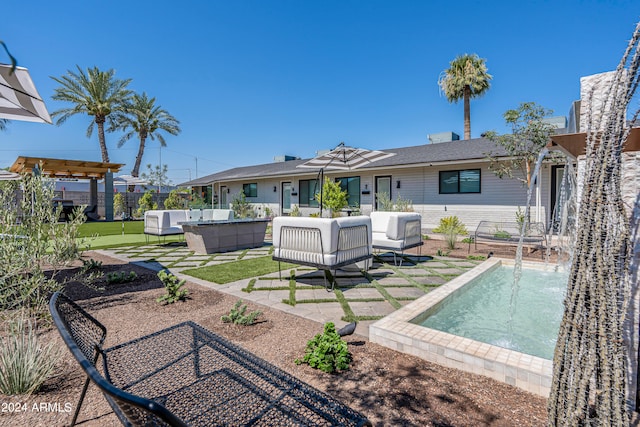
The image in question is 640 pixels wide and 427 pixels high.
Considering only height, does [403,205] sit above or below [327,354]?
above

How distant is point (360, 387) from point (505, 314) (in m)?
2.81

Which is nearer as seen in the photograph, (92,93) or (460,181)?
(460,181)

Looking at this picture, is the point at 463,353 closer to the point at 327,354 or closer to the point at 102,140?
the point at 327,354

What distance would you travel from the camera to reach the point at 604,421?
1467 mm

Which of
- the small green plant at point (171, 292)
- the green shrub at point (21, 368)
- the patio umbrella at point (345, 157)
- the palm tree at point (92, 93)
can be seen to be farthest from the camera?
the palm tree at point (92, 93)

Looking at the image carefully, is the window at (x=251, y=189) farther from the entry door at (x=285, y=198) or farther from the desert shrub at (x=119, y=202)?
the desert shrub at (x=119, y=202)

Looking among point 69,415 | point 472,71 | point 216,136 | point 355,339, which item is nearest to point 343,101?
point 472,71

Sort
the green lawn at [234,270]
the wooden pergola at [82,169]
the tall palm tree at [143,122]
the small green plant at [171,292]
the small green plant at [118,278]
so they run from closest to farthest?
the small green plant at [171,292] < the small green plant at [118,278] < the green lawn at [234,270] < the wooden pergola at [82,169] < the tall palm tree at [143,122]

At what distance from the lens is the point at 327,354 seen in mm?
2607

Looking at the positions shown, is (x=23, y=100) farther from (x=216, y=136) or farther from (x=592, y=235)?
(x=216, y=136)

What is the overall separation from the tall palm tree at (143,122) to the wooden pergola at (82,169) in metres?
5.74

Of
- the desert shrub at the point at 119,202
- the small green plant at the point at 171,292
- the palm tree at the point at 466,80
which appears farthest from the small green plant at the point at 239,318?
the desert shrub at the point at 119,202

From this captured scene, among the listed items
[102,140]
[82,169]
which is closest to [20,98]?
[82,169]

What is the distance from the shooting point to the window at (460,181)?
1228 centimetres
